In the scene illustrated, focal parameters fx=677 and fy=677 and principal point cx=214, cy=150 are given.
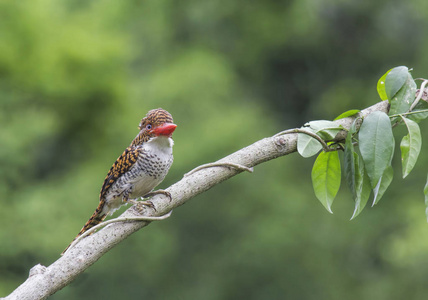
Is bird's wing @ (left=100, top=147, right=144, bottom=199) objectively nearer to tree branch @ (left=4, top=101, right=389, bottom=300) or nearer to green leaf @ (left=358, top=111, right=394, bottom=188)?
tree branch @ (left=4, top=101, right=389, bottom=300)

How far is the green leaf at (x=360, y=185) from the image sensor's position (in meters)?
1.70

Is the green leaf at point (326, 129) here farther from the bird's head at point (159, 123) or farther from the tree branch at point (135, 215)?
the bird's head at point (159, 123)

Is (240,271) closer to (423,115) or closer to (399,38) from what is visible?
(399,38)

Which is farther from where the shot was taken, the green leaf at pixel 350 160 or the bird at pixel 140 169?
the bird at pixel 140 169

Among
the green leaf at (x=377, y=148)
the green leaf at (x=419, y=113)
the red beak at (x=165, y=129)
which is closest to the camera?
the green leaf at (x=377, y=148)

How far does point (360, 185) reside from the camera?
171cm

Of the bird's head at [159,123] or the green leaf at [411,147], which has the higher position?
the bird's head at [159,123]

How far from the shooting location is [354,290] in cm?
927

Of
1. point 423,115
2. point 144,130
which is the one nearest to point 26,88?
point 144,130

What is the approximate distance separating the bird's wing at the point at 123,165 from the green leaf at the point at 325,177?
2.10 feet

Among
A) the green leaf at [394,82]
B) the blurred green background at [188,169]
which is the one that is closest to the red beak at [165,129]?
the green leaf at [394,82]

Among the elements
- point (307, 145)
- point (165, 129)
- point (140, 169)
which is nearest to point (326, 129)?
point (307, 145)

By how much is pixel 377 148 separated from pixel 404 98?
8.7 inches

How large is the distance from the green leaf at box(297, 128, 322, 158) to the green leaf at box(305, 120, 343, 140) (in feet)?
0.07
